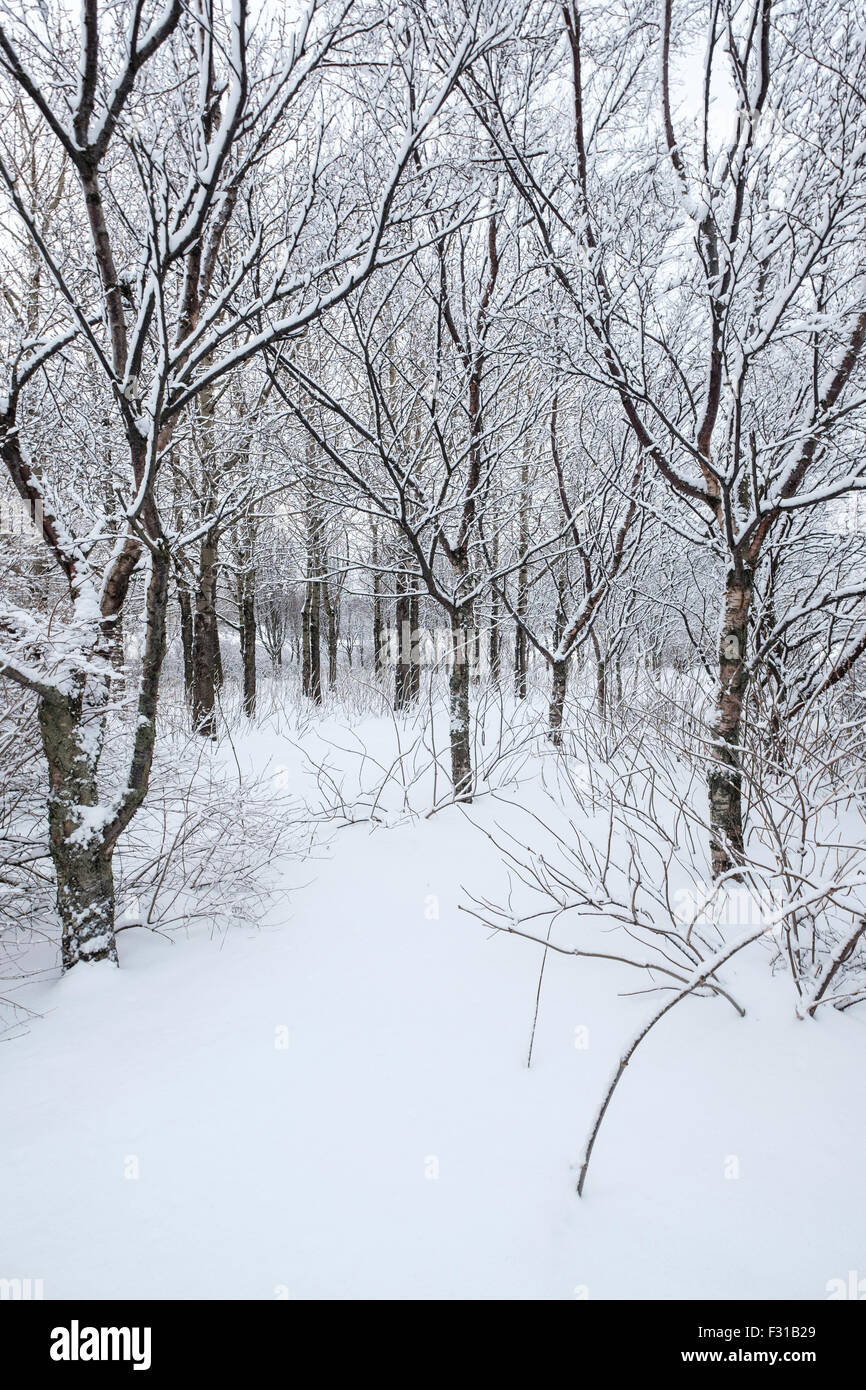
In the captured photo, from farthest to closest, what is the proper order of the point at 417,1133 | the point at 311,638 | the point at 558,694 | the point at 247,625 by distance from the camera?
the point at 311,638, the point at 247,625, the point at 558,694, the point at 417,1133

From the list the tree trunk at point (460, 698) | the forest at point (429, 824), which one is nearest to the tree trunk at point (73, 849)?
the forest at point (429, 824)

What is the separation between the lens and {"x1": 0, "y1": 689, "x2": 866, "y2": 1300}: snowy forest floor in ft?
4.79

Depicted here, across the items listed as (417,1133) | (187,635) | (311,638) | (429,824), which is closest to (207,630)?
(187,635)

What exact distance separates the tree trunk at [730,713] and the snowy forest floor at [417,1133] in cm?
72

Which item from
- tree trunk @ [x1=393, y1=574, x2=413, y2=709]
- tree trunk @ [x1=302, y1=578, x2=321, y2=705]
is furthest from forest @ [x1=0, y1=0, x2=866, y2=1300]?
tree trunk @ [x1=302, y1=578, x2=321, y2=705]

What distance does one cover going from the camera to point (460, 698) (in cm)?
495

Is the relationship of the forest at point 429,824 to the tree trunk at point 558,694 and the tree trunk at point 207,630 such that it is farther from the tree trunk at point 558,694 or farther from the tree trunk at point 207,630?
the tree trunk at point 207,630

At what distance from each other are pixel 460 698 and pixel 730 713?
2230 mm

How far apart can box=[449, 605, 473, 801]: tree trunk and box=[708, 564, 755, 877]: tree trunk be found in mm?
2097

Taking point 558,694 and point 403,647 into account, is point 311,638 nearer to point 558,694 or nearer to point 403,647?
point 403,647

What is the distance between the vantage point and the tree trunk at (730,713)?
3070 mm

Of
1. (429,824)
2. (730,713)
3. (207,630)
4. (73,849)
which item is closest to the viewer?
(73,849)

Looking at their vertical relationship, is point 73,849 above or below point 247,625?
below

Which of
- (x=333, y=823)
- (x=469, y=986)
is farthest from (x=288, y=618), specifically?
(x=469, y=986)
